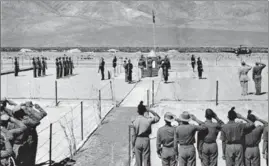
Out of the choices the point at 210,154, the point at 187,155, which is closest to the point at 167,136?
the point at 187,155

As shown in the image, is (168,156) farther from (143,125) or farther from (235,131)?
(235,131)

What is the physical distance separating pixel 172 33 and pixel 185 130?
440 feet

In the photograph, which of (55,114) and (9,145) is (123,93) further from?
(9,145)

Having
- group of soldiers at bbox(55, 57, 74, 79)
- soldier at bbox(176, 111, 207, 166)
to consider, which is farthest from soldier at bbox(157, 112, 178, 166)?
group of soldiers at bbox(55, 57, 74, 79)

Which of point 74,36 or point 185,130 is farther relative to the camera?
point 74,36

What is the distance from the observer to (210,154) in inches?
286

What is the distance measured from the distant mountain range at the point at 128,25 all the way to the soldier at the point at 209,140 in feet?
401

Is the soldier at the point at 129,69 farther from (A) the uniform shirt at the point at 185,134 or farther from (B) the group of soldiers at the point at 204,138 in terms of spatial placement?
(A) the uniform shirt at the point at 185,134

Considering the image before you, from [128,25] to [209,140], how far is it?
142 metres

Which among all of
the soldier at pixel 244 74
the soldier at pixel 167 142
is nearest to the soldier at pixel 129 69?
the soldier at pixel 244 74

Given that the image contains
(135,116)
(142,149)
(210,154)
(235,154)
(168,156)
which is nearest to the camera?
(168,156)

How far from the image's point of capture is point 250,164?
7.17 m

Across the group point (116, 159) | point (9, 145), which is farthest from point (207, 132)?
point (9, 145)

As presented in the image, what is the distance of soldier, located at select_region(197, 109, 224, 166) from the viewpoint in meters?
7.12
